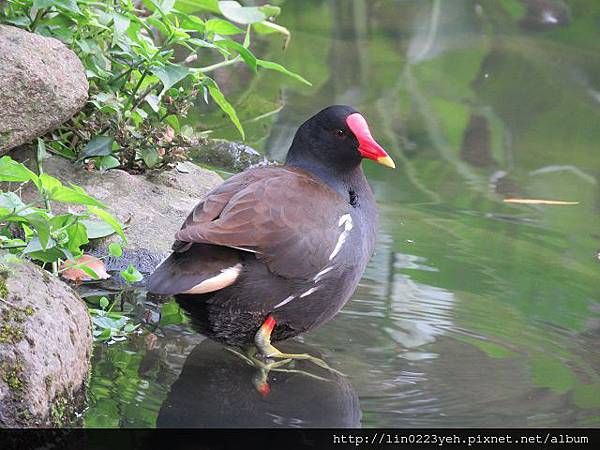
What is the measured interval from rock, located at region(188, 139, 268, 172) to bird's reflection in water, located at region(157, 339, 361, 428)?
213cm

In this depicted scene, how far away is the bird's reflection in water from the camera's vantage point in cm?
354

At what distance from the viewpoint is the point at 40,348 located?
3240mm

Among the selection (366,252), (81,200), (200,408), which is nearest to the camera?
(81,200)

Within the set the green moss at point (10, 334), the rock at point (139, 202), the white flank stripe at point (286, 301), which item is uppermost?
the green moss at point (10, 334)

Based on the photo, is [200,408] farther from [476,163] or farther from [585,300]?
[476,163]

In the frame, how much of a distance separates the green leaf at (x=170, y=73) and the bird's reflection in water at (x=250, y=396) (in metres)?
1.09

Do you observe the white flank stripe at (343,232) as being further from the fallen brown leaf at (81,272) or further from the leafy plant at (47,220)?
the fallen brown leaf at (81,272)

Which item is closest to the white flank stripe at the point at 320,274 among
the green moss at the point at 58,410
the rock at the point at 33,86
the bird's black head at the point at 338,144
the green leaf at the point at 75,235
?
the bird's black head at the point at 338,144

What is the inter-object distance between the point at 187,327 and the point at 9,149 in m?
1.01

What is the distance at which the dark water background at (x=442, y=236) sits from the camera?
3711 mm

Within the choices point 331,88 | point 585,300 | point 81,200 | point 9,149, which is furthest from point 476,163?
point 81,200

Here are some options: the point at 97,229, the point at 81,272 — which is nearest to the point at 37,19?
the point at 81,272

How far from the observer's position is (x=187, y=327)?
4316 millimetres

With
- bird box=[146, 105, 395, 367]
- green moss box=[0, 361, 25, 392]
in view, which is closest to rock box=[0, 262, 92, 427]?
green moss box=[0, 361, 25, 392]
